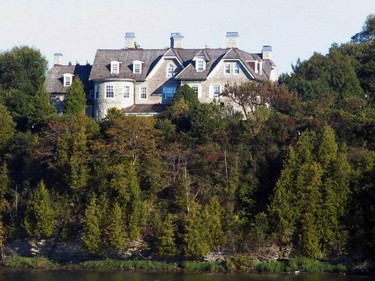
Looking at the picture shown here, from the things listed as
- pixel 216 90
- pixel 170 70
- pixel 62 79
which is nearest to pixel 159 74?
pixel 170 70

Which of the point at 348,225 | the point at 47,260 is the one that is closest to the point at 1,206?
the point at 47,260

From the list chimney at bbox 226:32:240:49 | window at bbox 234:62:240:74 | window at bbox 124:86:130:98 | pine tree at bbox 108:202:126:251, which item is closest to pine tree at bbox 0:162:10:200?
pine tree at bbox 108:202:126:251

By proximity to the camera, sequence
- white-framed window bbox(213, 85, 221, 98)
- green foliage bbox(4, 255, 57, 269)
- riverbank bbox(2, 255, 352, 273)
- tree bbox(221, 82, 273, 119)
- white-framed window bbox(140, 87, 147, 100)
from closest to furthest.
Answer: riverbank bbox(2, 255, 352, 273), green foliage bbox(4, 255, 57, 269), tree bbox(221, 82, 273, 119), white-framed window bbox(213, 85, 221, 98), white-framed window bbox(140, 87, 147, 100)

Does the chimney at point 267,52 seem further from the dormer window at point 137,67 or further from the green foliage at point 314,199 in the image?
the green foliage at point 314,199

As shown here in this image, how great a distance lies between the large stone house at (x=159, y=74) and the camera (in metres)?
57.6

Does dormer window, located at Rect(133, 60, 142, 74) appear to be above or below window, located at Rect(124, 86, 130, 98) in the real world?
above

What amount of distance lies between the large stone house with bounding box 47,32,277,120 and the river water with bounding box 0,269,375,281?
14625 mm

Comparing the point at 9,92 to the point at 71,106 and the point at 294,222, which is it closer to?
the point at 71,106

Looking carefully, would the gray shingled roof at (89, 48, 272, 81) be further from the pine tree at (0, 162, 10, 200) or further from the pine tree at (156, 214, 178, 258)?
the pine tree at (156, 214, 178, 258)

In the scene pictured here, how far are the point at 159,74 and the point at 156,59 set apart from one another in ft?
4.50

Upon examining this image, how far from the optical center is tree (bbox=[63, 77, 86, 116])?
5638cm

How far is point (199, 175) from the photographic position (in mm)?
48844

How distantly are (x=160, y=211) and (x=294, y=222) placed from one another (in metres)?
6.93

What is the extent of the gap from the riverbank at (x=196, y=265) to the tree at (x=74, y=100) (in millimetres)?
11192
